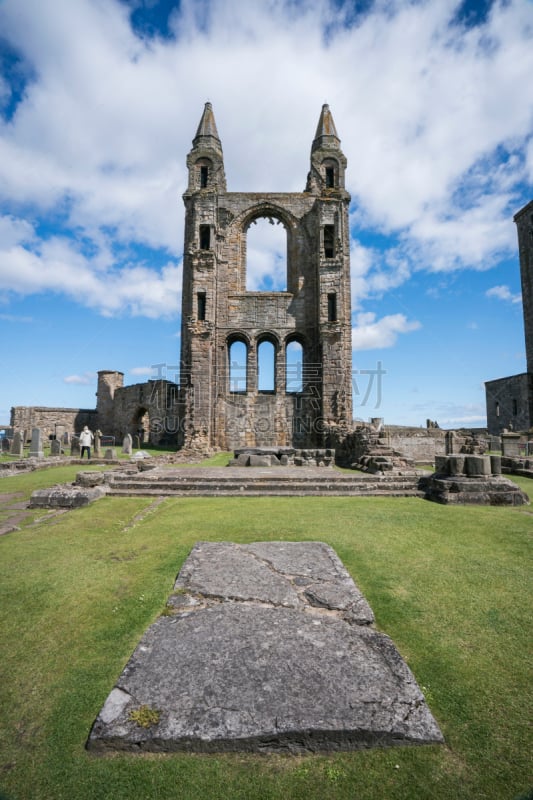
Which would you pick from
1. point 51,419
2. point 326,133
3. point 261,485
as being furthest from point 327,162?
point 51,419

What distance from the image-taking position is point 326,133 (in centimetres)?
2105

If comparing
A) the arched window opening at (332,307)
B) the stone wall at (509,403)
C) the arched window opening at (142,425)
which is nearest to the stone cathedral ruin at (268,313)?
the arched window opening at (332,307)

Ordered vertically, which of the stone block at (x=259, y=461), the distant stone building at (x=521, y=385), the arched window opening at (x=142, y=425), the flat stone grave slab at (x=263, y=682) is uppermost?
the distant stone building at (x=521, y=385)

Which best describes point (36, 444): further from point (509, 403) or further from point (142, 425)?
point (509, 403)

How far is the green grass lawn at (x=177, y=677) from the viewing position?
4.86 ft

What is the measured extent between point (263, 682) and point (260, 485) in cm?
680

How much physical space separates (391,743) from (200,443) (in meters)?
16.6

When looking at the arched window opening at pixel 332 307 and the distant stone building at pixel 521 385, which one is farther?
the distant stone building at pixel 521 385

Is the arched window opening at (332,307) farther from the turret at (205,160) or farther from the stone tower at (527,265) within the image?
the stone tower at (527,265)

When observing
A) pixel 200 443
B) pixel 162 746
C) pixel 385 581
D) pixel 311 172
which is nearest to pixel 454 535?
pixel 385 581

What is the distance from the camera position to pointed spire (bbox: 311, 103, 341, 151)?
20.9 meters

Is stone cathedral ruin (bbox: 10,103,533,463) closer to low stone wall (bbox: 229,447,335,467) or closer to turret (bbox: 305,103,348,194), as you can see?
turret (bbox: 305,103,348,194)

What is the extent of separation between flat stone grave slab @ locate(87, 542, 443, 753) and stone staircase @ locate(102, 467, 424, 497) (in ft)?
18.4

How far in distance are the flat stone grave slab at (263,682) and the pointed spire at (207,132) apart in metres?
23.3
